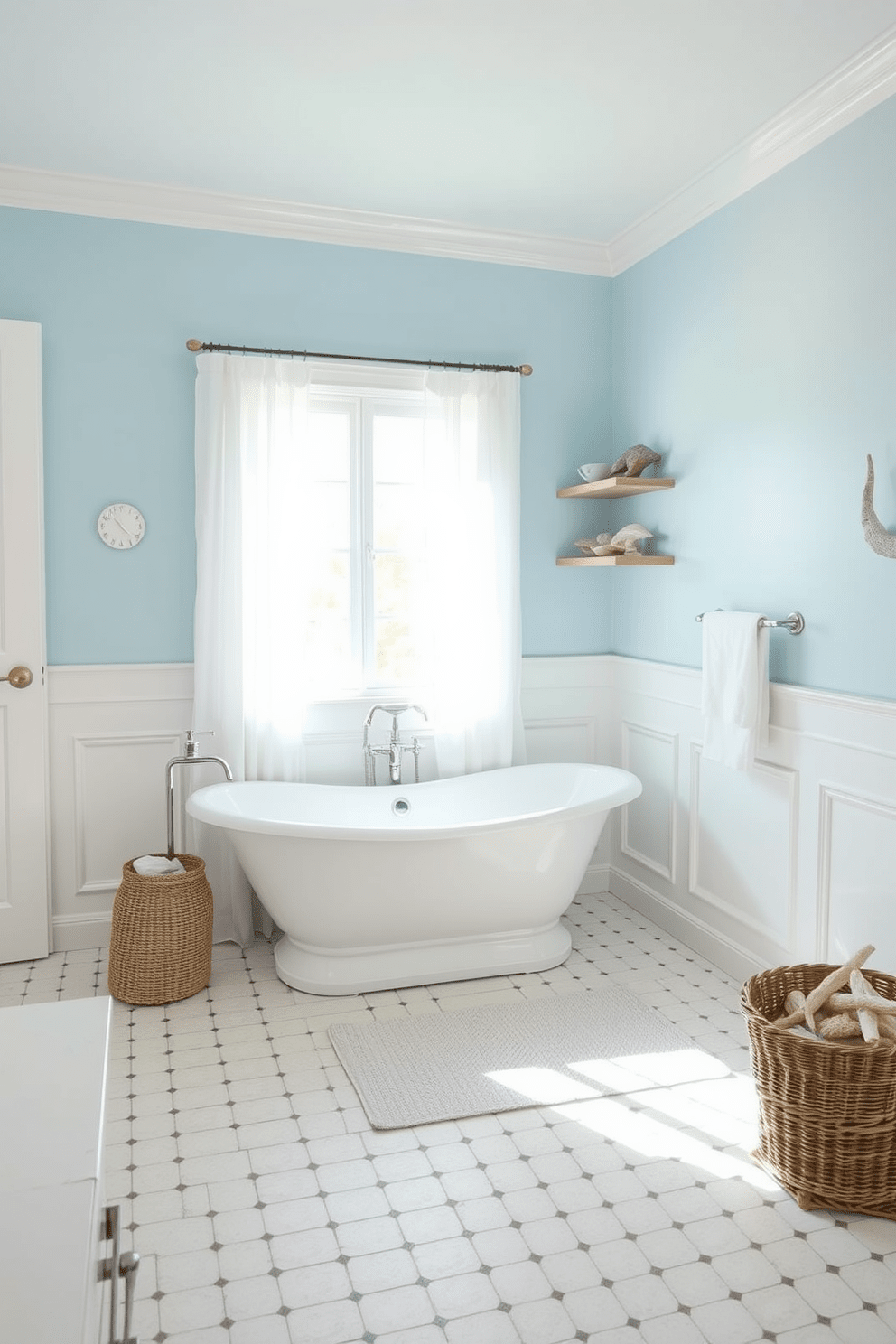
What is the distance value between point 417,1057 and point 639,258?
3.02 meters

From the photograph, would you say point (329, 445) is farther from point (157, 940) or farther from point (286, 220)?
point (157, 940)

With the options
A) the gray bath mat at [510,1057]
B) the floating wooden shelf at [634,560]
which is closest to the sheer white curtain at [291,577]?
the floating wooden shelf at [634,560]

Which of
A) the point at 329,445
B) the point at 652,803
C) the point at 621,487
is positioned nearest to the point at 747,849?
the point at 652,803

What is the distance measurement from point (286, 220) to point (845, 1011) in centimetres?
314

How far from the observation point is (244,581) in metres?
3.60

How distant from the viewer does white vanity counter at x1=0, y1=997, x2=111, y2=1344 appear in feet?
2.31

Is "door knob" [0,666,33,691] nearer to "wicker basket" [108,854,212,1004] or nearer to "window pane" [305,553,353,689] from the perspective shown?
"wicker basket" [108,854,212,1004]

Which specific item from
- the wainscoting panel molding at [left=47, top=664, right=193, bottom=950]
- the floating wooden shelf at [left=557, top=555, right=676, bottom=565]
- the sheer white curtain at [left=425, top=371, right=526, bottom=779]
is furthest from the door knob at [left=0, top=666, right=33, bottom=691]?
the floating wooden shelf at [left=557, top=555, right=676, bottom=565]

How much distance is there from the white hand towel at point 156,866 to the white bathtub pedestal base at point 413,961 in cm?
45

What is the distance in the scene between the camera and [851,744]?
2773 millimetres

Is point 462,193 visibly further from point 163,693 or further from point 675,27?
point 163,693

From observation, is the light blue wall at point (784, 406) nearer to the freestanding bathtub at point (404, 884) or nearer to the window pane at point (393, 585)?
the freestanding bathtub at point (404, 884)

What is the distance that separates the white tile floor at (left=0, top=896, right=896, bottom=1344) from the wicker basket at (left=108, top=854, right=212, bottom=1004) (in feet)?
0.72

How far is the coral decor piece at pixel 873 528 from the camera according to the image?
256cm
